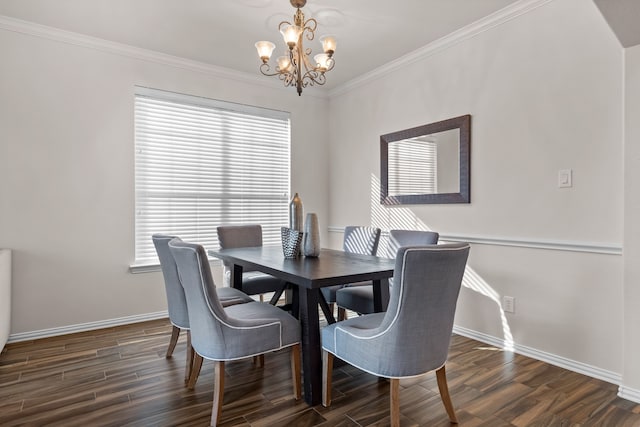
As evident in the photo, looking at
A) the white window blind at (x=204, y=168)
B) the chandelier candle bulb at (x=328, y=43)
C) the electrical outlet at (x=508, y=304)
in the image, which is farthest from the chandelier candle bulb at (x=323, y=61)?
the electrical outlet at (x=508, y=304)

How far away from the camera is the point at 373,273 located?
6.63ft

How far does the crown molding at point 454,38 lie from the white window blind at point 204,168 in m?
1.12

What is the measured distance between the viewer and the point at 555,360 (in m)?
2.59

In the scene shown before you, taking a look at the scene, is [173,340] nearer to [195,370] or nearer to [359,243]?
[195,370]

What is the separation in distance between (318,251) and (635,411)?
197cm

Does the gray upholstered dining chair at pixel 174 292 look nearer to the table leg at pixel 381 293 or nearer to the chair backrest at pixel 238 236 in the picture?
the chair backrest at pixel 238 236

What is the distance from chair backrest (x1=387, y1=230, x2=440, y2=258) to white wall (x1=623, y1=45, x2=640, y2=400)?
3.55 ft

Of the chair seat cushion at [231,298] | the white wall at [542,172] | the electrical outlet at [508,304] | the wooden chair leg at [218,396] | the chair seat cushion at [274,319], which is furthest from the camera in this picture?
the electrical outlet at [508,304]

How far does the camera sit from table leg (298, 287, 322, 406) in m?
2.01

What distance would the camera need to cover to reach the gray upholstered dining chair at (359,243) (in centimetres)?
297

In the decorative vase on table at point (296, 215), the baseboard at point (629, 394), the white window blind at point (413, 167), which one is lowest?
the baseboard at point (629, 394)

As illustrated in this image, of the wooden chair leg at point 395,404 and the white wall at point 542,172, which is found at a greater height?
the white wall at point 542,172

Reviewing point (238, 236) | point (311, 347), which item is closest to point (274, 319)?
point (311, 347)

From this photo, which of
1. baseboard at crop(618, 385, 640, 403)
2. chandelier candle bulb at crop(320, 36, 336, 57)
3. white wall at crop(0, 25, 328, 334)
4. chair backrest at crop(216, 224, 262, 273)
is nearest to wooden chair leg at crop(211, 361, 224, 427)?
chair backrest at crop(216, 224, 262, 273)
